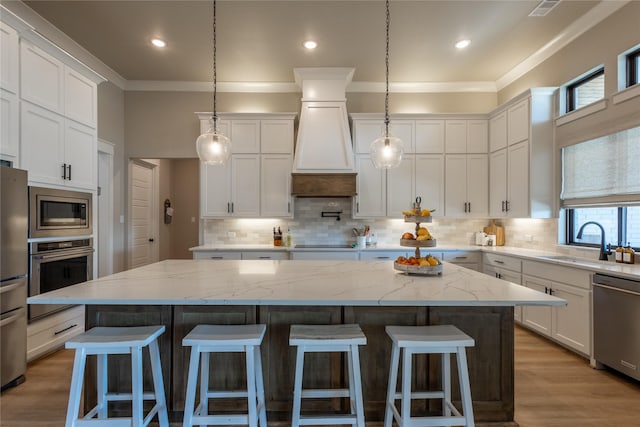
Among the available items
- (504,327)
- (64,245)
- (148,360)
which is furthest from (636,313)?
(64,245)

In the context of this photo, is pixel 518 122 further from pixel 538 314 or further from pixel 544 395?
pixel 544 395

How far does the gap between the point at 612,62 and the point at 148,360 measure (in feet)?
14.9

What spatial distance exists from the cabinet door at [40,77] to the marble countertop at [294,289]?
173 cm

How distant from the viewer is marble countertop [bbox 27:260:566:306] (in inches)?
62.8

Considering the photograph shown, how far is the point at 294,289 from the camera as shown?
1811mm

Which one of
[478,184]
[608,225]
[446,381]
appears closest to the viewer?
[446,381]

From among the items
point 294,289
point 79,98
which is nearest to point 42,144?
point 79,98

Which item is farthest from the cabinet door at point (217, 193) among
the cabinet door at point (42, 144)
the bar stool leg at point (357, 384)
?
the bar stool leg at point (357, 384)

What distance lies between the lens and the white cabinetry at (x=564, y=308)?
2.77 meters

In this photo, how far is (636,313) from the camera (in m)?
2.33

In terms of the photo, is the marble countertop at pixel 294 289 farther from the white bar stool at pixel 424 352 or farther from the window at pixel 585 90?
the window at pixel 585 90

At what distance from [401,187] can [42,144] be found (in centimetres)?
399

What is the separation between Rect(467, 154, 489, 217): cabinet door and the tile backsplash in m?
0.34

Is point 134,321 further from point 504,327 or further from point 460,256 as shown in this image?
point 460,256
